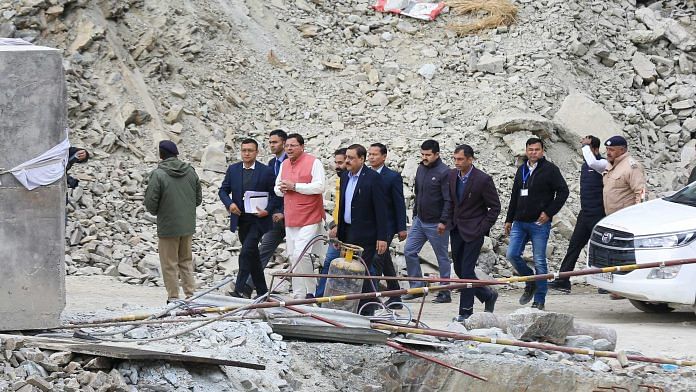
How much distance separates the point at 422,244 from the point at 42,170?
6.19m

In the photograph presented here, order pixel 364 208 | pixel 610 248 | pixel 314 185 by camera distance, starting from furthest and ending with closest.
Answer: pixel 610 248
pixel 314 185
pixel 364 208

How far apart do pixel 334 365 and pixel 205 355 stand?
4.54 feet

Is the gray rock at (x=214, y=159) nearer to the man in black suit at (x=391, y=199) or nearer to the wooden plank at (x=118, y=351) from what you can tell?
the man in black suit at (x=391, y=199)

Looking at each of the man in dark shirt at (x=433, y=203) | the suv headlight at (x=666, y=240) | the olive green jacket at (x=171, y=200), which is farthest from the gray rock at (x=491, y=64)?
the olive green jacket at (x=171, y=200)

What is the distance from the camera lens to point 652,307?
544 inches

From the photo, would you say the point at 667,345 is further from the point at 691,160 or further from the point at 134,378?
the point at 691,160

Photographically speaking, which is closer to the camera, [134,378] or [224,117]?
[134,378]

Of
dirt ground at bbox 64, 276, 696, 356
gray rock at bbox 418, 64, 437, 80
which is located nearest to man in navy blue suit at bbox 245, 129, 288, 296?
dirt ground at bbox 64, 276, 696, 356

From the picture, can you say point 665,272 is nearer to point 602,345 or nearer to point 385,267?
point 602,345

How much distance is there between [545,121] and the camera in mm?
18875

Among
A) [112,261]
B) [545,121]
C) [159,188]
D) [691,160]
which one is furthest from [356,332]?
[691,160]

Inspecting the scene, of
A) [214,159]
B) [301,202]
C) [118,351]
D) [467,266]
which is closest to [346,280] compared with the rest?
[301,202]

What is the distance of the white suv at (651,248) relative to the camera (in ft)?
40.7

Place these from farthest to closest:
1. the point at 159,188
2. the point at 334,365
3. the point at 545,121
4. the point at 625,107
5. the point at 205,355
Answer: the point at 625,107 → the point at 545,121 → the point at 159,188 → the point at 334,365 → the point at 205,355
